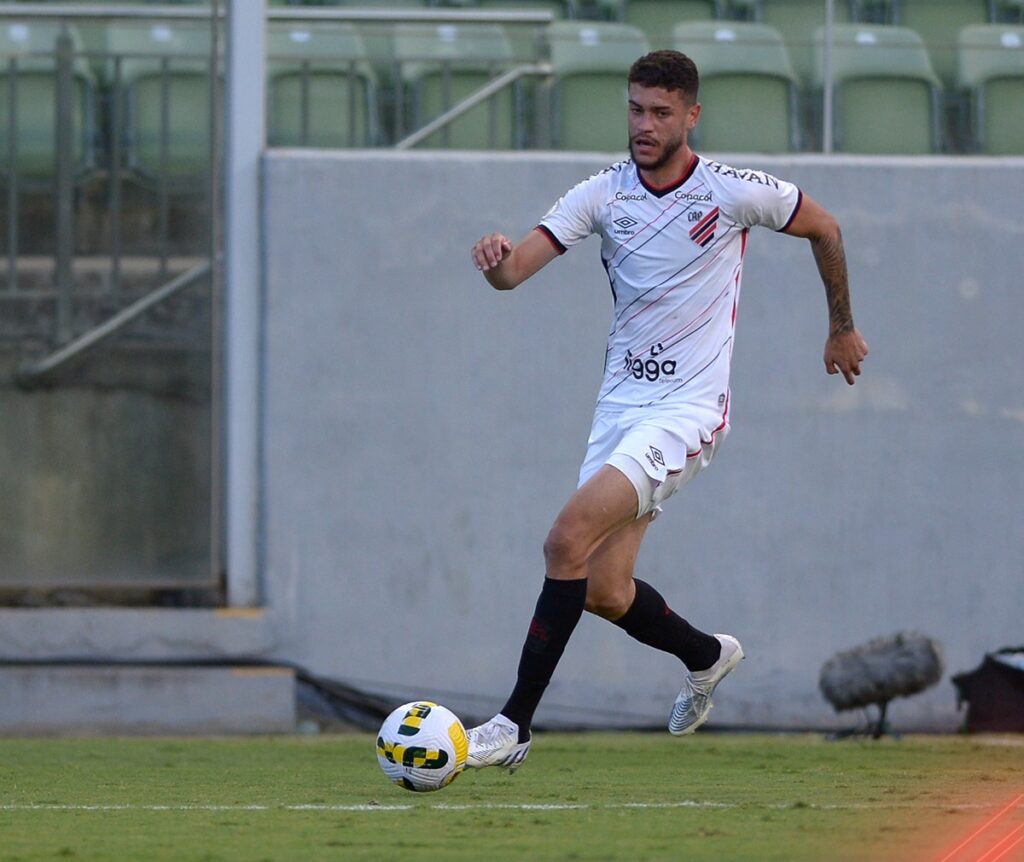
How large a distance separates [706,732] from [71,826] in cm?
492

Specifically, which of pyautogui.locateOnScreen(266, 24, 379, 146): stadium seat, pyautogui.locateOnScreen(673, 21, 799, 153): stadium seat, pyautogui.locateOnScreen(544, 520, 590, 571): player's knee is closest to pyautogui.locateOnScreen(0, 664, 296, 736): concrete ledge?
pyautogui.locateOnScreen(266, 24, 379, 146): stadium seat

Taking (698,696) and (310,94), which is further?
(310,94)

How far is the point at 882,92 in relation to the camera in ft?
30.2

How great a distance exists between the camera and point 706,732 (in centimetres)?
915

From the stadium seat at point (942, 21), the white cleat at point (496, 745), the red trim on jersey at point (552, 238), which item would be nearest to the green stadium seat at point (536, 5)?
the stadium seat at point (942, 21)

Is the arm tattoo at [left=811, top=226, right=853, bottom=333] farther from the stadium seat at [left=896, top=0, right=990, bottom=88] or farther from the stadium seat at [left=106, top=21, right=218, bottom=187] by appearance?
the stadium seat at [left=106, top=21, right=218, bottom=187]

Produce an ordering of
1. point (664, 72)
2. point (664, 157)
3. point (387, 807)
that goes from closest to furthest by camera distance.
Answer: point (387, 807) < point (664, 72) < point (664, 157)

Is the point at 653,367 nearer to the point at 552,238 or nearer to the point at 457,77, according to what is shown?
the point at 552,238

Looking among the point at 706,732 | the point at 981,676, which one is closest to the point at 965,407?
the point at 981,676

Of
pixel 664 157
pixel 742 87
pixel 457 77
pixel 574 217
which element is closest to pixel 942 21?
pixel 742 87

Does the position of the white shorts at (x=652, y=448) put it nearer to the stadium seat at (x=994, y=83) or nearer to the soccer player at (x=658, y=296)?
the soccer player at (x=658, y=296)

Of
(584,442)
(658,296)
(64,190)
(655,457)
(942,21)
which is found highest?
(942,21)

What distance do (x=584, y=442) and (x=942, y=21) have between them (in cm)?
290

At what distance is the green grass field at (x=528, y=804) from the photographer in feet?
13.9
